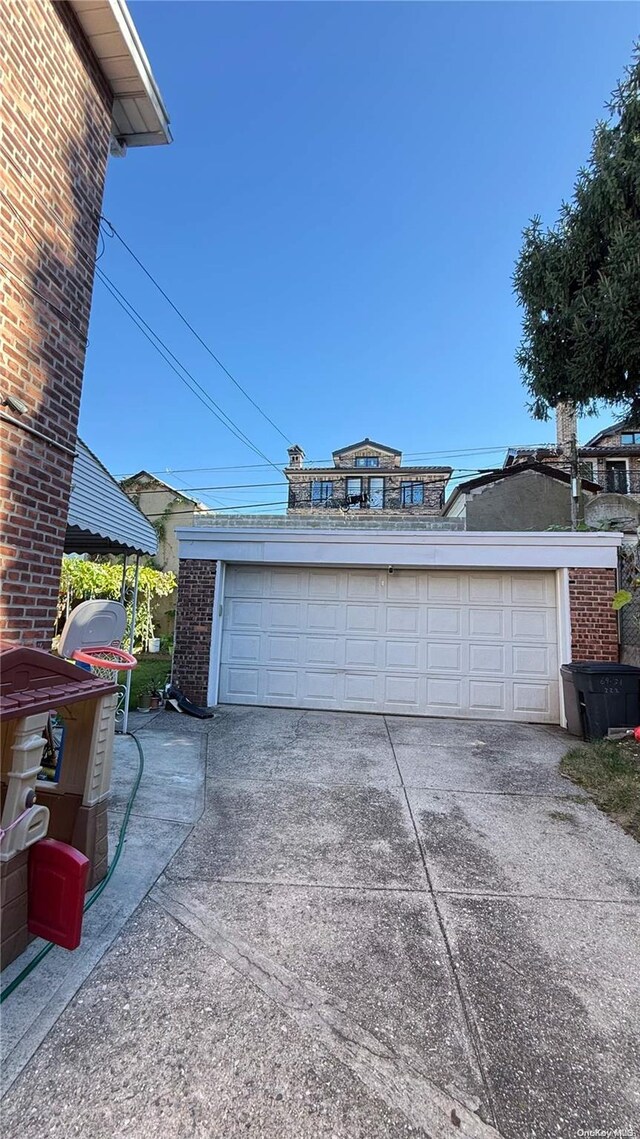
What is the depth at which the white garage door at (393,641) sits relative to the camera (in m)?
6.83

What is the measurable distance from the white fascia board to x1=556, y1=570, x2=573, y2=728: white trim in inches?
9.8

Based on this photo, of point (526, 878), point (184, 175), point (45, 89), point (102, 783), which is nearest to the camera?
point (102, 783)

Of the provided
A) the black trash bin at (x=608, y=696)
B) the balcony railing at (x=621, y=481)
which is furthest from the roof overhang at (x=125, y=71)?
the balcony railing at (x=621, y=481)

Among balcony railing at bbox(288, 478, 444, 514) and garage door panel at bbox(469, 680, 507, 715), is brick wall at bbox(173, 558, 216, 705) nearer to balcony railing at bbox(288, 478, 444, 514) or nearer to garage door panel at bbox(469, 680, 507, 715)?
garage door panel at bbox(469, 680, 507, 715)

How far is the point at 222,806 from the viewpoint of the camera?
3715mm

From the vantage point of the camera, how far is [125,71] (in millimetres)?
3758

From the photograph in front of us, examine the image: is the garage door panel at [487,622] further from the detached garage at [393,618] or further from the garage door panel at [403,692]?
the garage door panel at [403,692]

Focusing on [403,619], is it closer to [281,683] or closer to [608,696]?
[281,683]

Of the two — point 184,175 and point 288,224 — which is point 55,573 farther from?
point 288,224

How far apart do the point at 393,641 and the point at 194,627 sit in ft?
9.55

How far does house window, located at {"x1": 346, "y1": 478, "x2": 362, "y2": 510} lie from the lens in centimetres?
2408

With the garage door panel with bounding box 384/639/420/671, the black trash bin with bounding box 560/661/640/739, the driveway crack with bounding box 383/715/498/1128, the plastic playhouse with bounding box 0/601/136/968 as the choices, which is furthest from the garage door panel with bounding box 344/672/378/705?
the plastic playhouse with bounding box 0/601/136/968

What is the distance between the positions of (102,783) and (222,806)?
1.39m

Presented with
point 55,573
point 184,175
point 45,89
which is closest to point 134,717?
point 55,573
